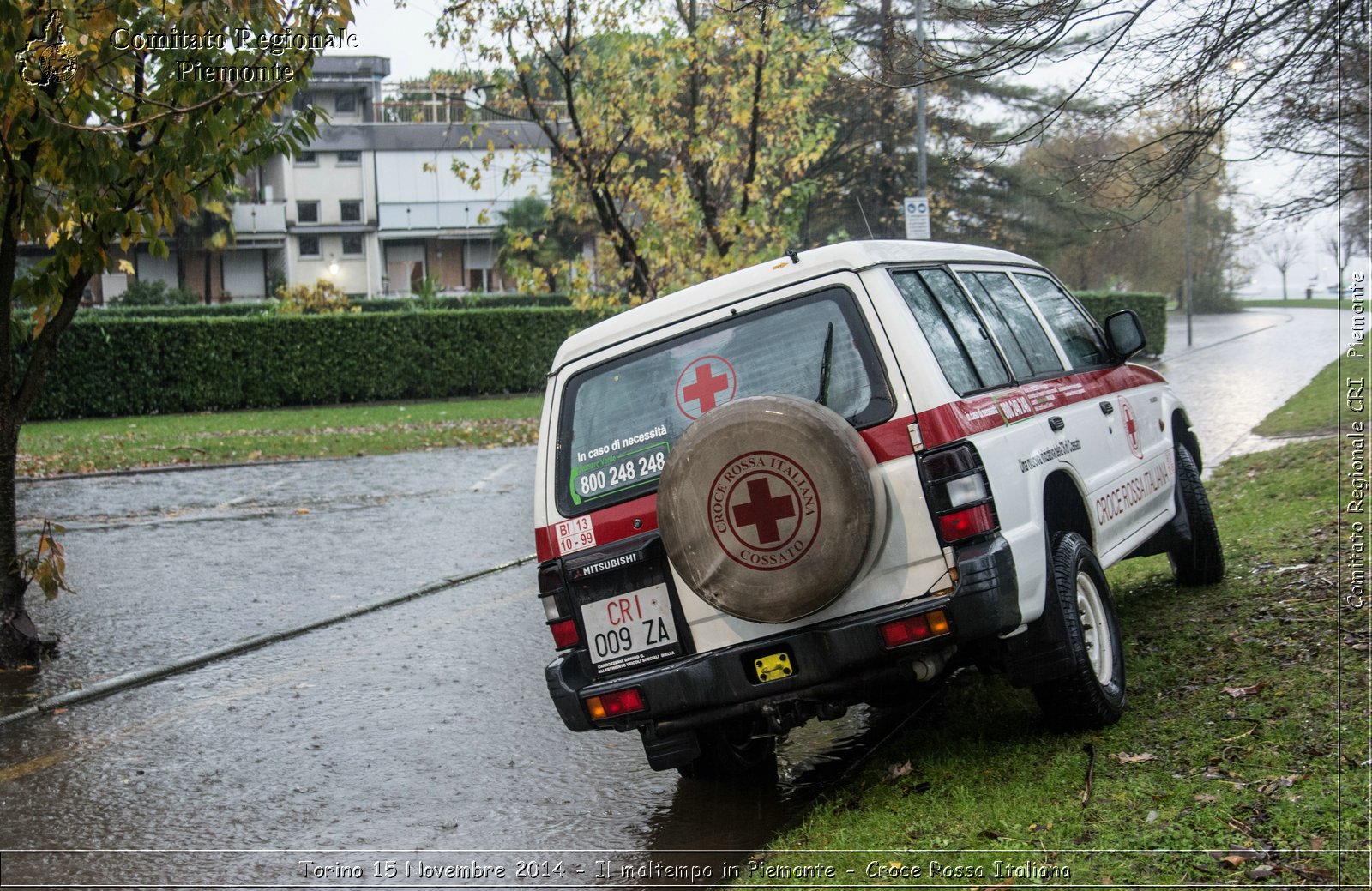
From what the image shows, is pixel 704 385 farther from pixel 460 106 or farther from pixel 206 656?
pixel 460 106

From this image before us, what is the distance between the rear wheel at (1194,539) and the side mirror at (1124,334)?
45.1 inches

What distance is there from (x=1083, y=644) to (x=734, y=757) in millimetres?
1564

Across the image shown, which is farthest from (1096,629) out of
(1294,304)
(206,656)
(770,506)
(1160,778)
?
(1294,304)

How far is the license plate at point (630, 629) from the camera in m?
5.07

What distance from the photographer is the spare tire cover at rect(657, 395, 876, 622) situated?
4531 mm

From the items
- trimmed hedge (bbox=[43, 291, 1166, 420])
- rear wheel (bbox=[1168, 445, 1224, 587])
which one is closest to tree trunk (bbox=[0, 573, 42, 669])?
rear wheel (bbox=[1168, 445, 1224, 587])

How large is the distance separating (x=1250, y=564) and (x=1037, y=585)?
12.9ft

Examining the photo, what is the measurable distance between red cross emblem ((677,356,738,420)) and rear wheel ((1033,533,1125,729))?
145cm

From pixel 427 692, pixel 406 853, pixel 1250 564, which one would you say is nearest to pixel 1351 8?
pixel 1250 564

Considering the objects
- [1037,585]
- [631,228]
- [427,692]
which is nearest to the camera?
[1037,585]

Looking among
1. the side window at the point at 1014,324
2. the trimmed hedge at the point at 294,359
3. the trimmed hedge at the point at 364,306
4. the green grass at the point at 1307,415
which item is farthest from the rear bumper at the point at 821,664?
the trimmed hedge at the point at 364,306

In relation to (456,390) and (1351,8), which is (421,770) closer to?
(1351,8)

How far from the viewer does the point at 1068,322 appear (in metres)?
6.91

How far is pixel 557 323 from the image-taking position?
3027cm
